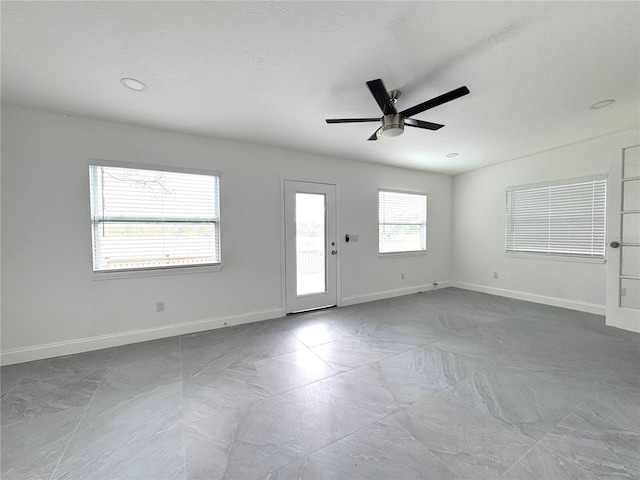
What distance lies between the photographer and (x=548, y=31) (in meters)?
1.71

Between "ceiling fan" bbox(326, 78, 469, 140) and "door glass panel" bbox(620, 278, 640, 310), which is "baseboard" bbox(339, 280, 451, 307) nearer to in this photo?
"door glass panel" bbox(620, 278, 640, 310)

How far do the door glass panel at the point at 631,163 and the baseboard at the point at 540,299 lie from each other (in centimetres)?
195

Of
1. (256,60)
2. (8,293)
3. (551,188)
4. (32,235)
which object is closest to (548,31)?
(256,60)

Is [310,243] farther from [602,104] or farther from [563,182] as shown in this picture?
[563,182]

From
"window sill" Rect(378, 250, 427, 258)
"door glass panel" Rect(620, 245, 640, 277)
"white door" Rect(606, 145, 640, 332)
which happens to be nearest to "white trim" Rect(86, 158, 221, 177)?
"window sill" Rect(378, 250, 427, 258)

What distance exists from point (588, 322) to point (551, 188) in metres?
2.16

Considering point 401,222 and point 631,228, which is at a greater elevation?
point 401,222

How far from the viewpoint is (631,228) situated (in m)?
3.02

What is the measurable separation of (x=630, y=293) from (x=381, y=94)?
3.76 meters

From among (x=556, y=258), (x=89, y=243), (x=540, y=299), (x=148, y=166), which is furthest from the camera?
(x=540, y=299)

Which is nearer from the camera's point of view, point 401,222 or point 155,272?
point 155,272

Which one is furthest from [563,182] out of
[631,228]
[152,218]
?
[152,218]

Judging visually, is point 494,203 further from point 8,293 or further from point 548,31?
point 8,293

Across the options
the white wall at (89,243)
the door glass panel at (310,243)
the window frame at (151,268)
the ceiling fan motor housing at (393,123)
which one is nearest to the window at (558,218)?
the white wall at (89,243)
